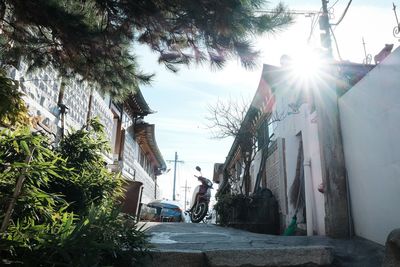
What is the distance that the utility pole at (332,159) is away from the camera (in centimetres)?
511

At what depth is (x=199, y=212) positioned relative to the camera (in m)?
13.6

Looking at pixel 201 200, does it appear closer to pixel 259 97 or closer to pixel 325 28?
pixel 259 97

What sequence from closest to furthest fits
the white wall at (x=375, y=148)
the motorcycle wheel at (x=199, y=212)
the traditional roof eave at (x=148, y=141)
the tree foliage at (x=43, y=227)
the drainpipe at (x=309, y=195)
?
the tree foliage at (x=43, y=227) < the white wall at (x=375, y=148) < the drainpipe at (x=309, y=195) < the motorcycle wheel at (x=199, y=212) < the traditional roof eave at (x=148, y=141)

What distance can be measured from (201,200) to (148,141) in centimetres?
562

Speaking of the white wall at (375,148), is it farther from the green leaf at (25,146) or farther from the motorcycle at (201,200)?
the motorcycle at (201,200)

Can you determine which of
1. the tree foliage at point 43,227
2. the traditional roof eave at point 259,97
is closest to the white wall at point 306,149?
the traditional roof eave at point 259,97

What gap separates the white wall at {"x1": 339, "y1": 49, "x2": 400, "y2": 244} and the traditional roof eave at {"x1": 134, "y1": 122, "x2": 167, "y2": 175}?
12.1 metres

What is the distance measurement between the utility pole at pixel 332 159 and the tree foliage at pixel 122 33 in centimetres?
230

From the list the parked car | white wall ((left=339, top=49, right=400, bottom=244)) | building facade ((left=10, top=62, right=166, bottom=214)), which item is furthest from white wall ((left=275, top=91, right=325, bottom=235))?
the parked car

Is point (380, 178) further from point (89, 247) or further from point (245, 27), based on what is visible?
point (89, 247)

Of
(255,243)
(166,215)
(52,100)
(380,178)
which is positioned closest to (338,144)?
(380,178)

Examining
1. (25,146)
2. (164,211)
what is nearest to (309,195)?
(25,146)

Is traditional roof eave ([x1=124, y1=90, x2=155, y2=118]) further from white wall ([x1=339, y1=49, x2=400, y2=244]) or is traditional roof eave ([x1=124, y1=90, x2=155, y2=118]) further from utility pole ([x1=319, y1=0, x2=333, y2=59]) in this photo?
white wall ([x1=339, y1=49, x2=400, y2=244])

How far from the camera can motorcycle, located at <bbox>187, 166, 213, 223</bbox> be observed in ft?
44.6
